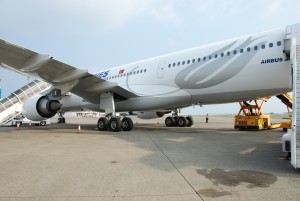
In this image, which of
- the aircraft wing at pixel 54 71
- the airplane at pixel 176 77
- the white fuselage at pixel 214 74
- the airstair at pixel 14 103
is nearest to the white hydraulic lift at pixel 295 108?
the white fuselage at pixel 214 74

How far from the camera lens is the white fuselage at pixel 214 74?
10234mm

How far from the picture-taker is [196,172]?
476 cm

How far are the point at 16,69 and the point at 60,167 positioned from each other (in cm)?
880

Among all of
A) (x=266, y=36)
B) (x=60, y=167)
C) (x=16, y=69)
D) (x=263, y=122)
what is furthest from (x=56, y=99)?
(x=263, y=122)

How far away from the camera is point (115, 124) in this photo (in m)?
13.5

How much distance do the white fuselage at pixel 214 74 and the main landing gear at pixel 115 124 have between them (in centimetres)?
129

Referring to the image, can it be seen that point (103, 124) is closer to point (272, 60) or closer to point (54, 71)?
point (54, 71)

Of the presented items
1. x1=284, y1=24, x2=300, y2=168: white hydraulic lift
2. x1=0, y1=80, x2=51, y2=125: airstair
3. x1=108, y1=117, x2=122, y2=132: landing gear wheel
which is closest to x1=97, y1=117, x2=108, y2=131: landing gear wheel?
x1=108, y1=117, x2=122, y2=132: landing gear wheel

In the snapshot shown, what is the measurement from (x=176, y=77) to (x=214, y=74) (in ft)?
7.10

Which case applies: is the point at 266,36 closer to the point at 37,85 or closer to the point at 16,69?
the point at 16,69

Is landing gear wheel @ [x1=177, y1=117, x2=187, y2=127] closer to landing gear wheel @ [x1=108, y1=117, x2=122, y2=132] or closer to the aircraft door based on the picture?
the aircraft door

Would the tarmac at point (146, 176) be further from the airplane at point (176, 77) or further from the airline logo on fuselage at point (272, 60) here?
the airplane at point (176, 77)

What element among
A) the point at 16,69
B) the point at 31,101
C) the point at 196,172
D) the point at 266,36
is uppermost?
the point at 266,36

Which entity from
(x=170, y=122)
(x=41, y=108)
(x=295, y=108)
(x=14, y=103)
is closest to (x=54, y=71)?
(x=41, y=108)
